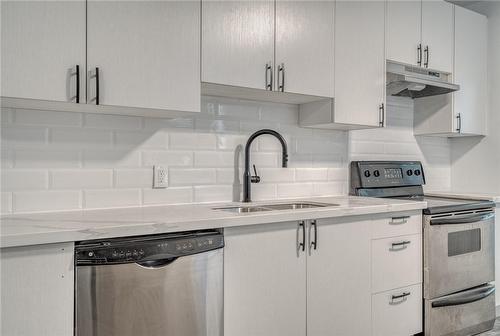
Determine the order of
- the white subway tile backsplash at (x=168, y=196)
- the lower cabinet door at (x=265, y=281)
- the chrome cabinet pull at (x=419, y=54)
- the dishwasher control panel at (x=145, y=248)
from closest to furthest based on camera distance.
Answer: the dishwasher control panel at (x=145, y=248) → the lower cabinet door at (x=265, y=281) → the white subway tile backsplash at (x=168, y=196) → the chrome cabinet pull at (x=419, y=54)

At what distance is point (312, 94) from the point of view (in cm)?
225

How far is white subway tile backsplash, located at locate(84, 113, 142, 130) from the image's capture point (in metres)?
1.93

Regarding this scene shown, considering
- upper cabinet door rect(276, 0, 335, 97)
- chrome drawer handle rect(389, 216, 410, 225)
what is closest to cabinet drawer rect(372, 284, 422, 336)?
chrome drawer handle rect(389, 216, 410, 225)

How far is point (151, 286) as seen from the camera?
149cm

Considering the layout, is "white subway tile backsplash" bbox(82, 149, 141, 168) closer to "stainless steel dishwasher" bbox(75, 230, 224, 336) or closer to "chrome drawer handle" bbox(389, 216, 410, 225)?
"stainless steel dishwasher" bbox(75, 230, 224, 336)

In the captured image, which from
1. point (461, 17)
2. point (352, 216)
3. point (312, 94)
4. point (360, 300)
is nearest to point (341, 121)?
point (312, 94)

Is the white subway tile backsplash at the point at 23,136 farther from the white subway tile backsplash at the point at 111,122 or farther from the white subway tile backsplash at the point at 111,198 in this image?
the white subway tile backsplash at the point at 111,198

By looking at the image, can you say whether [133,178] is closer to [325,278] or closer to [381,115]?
[325,278]

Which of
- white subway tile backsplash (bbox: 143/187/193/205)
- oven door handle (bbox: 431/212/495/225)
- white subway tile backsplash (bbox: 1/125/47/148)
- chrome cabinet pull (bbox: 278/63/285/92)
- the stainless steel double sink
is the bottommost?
oven door handle (bbox: 431/212/495/225)

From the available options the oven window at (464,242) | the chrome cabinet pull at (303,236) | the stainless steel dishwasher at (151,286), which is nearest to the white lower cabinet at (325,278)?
the chrome cabinet pull at (303,236)

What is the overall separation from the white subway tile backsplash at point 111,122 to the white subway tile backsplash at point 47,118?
0.05m

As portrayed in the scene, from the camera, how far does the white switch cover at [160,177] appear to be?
82.7 inches

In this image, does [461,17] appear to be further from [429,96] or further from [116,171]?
[116,171]

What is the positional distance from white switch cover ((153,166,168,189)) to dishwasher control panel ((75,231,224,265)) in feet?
1.92
